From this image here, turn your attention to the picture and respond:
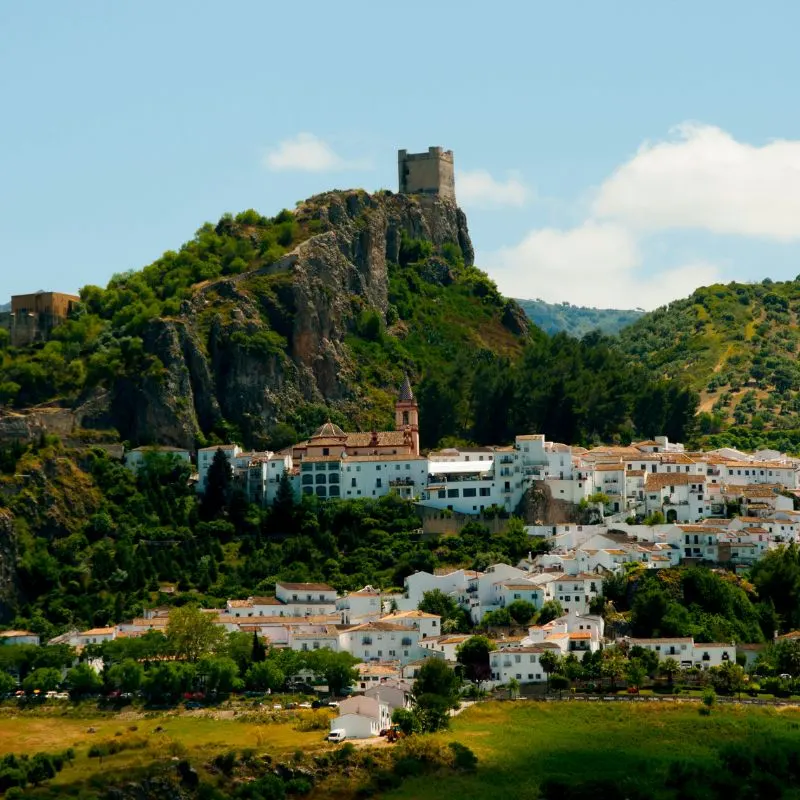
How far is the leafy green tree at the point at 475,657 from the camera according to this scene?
298ft

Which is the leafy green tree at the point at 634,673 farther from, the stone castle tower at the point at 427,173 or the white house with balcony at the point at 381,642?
the stone castle tower at the point at 427,173

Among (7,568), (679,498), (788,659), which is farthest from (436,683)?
(7,568)

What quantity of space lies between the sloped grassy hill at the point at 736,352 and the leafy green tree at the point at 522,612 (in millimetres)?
42928

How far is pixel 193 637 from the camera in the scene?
93062 millimetres

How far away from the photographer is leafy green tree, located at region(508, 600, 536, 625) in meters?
95.4

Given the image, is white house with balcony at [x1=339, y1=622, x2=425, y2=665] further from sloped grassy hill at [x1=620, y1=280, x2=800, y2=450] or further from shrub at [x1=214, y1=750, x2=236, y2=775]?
sloped grassy hill at [x1=620, y1=280, x2=800, y2=450]

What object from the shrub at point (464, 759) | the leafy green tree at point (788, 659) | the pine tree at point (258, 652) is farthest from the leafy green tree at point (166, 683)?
the leafy green tree at point (788, 659)

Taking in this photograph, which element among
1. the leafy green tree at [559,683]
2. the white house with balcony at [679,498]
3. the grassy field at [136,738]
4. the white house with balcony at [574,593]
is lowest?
the grassy field at [136,738]

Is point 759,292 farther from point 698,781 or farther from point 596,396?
point 698,781

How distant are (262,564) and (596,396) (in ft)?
97.4

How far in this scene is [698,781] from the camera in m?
77.8

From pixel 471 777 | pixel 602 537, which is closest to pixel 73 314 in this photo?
pixel 602 537

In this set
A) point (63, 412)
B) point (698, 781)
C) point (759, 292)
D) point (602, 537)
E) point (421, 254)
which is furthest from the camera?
point (759, 292)

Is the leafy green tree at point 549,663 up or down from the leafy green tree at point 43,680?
up
